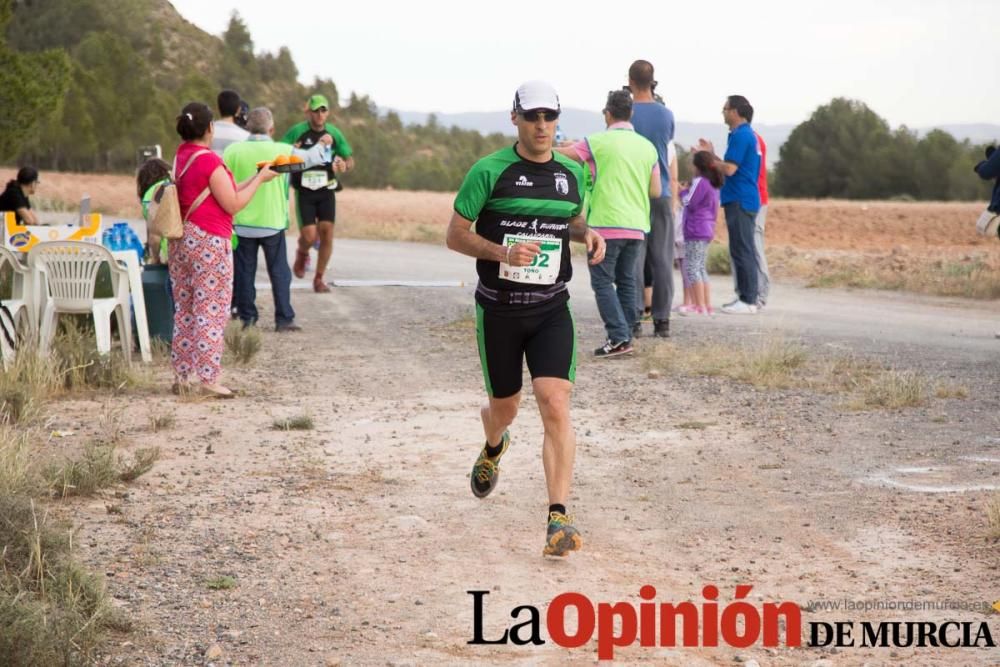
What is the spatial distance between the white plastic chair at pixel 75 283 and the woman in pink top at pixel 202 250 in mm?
890

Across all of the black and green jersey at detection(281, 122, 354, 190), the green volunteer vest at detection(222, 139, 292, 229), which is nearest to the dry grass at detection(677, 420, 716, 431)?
the green volunteer vest at detection(222, 139, 292, 229)

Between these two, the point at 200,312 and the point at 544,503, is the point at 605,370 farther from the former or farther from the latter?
the point at 544,503

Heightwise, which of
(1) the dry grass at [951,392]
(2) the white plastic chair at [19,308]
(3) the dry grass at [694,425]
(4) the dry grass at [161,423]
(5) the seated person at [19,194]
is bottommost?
(4) the dry grass at [161,423]

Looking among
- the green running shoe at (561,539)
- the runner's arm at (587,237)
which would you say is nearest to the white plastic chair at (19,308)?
the runner's arm at (587,237)

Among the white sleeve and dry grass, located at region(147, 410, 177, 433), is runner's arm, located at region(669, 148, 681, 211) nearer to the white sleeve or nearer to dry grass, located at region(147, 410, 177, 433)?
the white sleeve

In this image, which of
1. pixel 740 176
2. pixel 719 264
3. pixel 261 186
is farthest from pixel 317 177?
pixel 719 264

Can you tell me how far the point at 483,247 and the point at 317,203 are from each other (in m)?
9.95

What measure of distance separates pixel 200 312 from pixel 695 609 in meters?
5.46

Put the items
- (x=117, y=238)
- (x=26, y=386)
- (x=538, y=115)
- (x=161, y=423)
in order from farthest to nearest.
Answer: (x=117, y=238)
(x=26, y=386)
(x=161, y=423)
(x=538, y=115)

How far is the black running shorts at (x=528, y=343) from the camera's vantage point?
6793 millimetres

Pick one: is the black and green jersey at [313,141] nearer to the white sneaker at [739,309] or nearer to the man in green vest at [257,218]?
the man in green vest at [257,218]

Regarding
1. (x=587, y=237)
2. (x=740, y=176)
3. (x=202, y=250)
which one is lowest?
Answer: (x=202, y=250)

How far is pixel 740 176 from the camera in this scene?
600 inches

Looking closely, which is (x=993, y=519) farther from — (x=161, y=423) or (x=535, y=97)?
(x=161, y=423)
